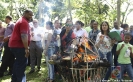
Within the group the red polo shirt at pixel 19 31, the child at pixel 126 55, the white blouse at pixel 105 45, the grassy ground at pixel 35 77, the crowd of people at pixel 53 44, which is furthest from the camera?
the grassy ground at pixel 35 77

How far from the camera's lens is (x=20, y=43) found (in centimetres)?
488

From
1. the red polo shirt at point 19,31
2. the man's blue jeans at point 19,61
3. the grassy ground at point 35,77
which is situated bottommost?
the grassy ground at point 35,77

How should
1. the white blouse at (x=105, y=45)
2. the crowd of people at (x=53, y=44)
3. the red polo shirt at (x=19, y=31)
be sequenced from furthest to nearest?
the white blouse at (x=105, y=45) → the crowd of people at (x=53, y=44) → the red polo shirt at (x=19, y=31)

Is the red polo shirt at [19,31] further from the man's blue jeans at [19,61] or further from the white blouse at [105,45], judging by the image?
the white blouse at [105,45]

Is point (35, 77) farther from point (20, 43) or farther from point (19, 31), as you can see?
point (19, 31)

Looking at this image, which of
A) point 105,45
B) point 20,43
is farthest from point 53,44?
point 105,45

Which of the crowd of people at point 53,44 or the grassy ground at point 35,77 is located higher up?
the crowd of people at point 53,44

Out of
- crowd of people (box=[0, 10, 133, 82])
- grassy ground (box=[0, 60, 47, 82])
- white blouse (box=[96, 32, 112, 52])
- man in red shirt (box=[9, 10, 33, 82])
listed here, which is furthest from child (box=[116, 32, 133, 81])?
grassy ground (box=[0, 60, 47, 82])

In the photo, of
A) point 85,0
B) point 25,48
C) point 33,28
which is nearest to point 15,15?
point 85,0

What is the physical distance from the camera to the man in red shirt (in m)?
4.72

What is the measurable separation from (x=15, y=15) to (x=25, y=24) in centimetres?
3684

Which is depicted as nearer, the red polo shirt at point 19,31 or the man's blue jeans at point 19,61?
the red polo shirt at point 19,31

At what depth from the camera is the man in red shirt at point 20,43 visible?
472cm

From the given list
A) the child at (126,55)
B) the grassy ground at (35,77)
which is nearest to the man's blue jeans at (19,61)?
the grassy ground at (35,77)
